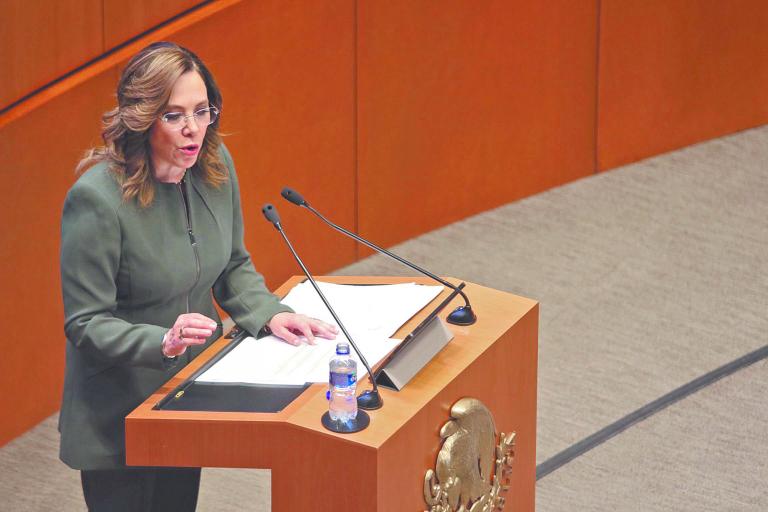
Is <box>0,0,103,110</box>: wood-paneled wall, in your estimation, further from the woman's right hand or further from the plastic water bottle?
the plastic water bottle

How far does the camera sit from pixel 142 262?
1.75 m

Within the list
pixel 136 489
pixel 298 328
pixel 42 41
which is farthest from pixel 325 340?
pixel 42 41

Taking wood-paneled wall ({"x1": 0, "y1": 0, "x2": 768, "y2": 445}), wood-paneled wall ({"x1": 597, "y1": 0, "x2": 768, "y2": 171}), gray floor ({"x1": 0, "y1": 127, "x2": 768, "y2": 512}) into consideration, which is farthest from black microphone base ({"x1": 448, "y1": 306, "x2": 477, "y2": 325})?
wood-paneled wall ({"x1": 597, "y1": 0, "x2": 768, "y2": 171})

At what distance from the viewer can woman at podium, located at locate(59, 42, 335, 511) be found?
171 centimetres

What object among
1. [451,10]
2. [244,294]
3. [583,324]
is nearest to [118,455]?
[244,294]

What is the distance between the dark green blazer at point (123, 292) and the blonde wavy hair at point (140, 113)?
0.02m

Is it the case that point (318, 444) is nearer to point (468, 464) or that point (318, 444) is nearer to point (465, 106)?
point (468, 464)

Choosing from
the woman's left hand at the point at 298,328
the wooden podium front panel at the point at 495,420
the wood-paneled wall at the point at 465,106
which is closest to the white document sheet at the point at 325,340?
the woman's left hand at the point at 298,328

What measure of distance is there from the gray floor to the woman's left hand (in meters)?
1.00

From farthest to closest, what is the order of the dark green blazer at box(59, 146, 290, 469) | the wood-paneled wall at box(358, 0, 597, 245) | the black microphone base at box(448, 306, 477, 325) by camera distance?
the wood-paneled wall at box(358, 0, 597, 245), the black microphone base at box(448, 306, 477, 325), the dark green blazer at box(59, 146, 290, 469)

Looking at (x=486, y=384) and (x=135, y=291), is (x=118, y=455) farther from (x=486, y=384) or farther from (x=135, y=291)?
(x=486, y=384)

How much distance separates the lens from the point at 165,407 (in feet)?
5.42

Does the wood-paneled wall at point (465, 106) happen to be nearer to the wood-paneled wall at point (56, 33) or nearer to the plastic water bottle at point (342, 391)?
the wood-paneled wall at point (56, 33)

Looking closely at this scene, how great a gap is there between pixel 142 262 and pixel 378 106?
6.34ft
